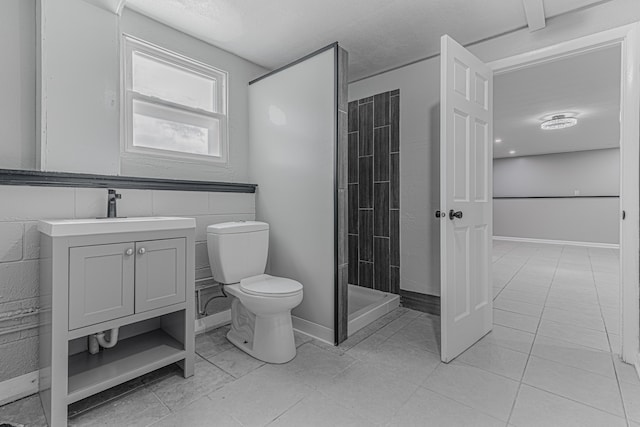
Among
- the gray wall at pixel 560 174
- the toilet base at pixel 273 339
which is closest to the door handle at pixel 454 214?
the toilet base at pixel 273 339

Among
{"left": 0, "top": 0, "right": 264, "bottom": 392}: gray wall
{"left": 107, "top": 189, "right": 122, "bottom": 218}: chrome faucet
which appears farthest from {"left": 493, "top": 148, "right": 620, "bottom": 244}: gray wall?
{"left": 0, "top": 0, "right": 264, "bottom": 392}: gray wall

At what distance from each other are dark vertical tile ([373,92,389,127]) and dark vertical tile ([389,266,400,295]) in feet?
4.99

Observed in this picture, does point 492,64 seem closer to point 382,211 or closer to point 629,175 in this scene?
point 629,175

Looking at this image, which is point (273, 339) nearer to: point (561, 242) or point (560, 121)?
point (560, 121)

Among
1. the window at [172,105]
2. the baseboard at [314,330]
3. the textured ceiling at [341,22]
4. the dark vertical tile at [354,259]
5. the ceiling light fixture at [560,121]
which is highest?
the ceiling light fixture at [560,121]

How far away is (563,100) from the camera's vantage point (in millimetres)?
4316

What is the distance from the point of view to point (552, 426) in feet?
4.62

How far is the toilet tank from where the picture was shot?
2.19 metres

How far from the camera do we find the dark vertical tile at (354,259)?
3.48 meters

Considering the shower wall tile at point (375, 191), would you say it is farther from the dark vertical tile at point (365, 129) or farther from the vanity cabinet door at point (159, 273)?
the vanity cabinet door at point (159, 273)

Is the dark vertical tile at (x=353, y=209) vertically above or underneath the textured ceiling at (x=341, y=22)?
underneath

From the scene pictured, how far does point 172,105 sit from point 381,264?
2.44m

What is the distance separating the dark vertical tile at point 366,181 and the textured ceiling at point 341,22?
1.06 metres

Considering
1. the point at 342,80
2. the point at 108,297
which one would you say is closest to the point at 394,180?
the point at 342,80
